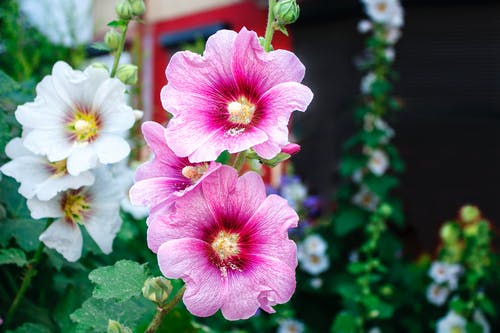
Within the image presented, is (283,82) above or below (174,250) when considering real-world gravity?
above

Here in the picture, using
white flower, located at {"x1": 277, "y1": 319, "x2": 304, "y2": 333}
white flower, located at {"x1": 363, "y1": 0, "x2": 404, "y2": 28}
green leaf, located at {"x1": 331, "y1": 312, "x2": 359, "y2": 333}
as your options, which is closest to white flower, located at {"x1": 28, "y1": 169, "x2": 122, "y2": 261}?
green leaf, located at {"x1": 331, "y1": 312, "x2": 359, "y2": 333}

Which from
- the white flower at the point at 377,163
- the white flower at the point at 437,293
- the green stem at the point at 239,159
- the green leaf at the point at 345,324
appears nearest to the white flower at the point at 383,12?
the white flower at the point at 377,163

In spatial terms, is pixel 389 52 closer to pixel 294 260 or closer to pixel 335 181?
pixel 335 181

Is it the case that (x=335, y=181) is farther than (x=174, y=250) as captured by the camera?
Yes

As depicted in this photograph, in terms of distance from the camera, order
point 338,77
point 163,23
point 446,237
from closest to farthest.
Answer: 1. point 446,237
2. point 338,77
3. point 163,23

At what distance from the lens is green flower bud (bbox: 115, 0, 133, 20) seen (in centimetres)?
87

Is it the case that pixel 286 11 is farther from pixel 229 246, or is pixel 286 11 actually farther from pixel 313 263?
pixel 313 263

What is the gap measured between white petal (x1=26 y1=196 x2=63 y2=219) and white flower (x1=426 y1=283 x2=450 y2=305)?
1790mm

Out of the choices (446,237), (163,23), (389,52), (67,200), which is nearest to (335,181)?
(389,52)

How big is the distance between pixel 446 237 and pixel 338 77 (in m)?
1.96

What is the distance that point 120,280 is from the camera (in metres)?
0.67

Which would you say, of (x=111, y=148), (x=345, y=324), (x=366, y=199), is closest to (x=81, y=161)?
(x=111, y=148)

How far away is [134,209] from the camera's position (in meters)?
1.94

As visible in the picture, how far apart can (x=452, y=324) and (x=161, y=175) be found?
1.72 m
